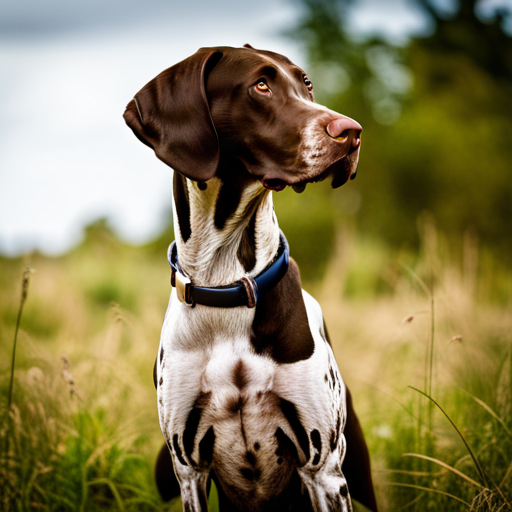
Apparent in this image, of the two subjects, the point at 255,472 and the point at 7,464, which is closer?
the point at 255,472

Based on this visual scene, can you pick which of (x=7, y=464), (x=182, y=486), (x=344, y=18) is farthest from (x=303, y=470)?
(x=344, y=18)

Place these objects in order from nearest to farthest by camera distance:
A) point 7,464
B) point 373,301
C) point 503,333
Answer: point 7,464 < point 503,333 < point 373,301

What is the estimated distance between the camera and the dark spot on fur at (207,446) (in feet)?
6.98

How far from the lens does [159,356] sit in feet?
7.29

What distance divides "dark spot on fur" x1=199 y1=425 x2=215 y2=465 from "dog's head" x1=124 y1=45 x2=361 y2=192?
3.01 feet

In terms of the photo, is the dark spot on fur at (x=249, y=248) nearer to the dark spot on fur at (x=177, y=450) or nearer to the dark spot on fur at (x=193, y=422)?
the dark spot on fur at (x=193, y=422)

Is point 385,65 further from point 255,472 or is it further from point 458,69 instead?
point 255,472

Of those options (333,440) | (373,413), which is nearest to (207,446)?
(333,440)

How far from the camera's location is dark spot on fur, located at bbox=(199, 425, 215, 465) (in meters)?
2.13

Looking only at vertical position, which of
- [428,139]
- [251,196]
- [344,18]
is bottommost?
[251,196]

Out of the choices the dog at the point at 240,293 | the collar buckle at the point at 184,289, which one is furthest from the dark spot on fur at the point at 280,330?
the collar buckle at the point at 184,289

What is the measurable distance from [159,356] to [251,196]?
71cm

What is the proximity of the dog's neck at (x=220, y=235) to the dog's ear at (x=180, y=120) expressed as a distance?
18cm

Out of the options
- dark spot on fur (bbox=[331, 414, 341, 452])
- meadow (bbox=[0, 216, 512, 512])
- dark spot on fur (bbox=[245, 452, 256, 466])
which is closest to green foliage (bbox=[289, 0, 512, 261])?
meadow (bbox=[0, 216, 512, 512])
